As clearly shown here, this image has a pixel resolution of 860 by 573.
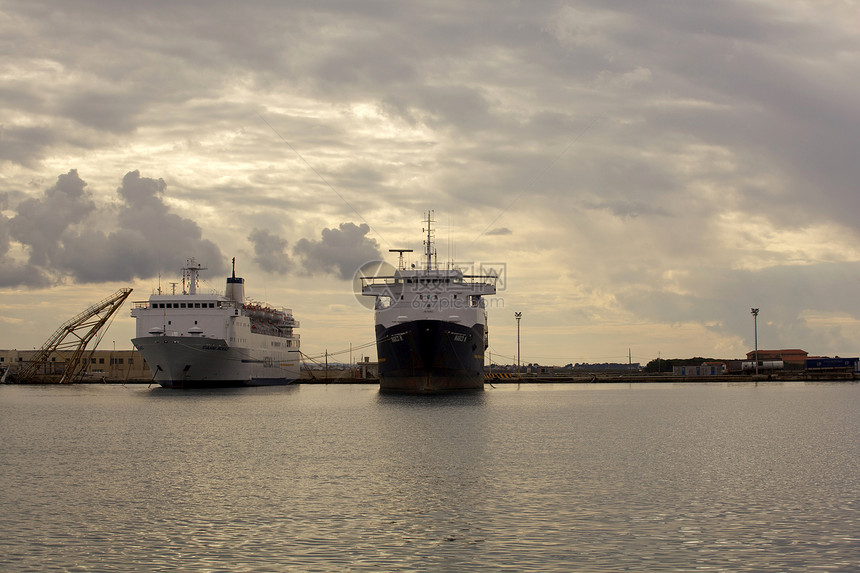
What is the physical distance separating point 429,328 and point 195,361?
36.2 metres

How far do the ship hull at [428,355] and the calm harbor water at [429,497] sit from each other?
2043 cm

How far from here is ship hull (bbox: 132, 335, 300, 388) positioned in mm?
89938

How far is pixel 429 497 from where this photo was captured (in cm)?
2448

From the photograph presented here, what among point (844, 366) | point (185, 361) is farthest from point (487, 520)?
point (844, 366)

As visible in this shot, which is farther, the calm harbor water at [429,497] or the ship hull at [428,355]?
the ship hull at [428,355]

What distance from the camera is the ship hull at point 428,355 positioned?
68.1 meters

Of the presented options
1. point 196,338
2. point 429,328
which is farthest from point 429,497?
point 196,338

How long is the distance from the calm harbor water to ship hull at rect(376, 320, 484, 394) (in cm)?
2043

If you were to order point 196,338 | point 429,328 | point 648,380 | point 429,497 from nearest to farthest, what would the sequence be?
point 429,497 → point 429,328 → point 196,338 → point 648,380

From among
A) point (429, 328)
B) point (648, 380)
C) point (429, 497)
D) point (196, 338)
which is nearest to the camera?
point (429, 497)

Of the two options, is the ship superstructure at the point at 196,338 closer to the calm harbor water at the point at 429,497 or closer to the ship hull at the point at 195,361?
the ship hull at the point at 195,361

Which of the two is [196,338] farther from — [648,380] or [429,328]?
[648,380]

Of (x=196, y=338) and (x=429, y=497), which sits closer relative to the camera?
(x=429, y=497)

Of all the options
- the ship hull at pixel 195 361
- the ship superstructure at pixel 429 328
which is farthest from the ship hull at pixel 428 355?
the ship hull at pixel 195 361
